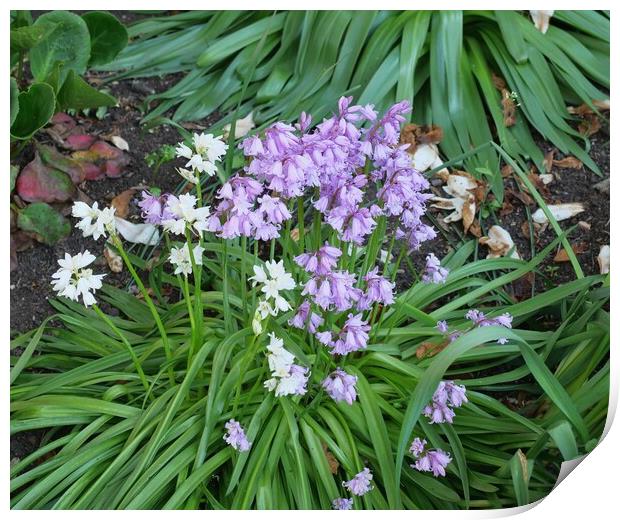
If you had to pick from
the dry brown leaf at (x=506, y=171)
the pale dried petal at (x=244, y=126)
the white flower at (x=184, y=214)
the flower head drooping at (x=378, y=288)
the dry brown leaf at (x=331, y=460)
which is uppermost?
the pale dried petal at (x=244, y=126)

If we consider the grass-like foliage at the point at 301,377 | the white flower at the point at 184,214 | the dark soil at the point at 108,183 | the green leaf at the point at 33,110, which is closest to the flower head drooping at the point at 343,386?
the grass-like foliage at the point at 301,377

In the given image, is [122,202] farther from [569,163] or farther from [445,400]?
[569,163]

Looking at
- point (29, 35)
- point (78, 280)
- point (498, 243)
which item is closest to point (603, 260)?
point (498, 243)

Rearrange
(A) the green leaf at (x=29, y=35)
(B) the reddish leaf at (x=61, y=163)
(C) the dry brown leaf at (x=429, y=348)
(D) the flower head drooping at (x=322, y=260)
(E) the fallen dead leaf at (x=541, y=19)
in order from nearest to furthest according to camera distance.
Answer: (D) the flower head drooping at (x=322, y=260)
(C) the dry brown leaf at (x=429, y=348)
(A) the green leaf at (x=29, y=35)
(B) the reddish leaf at (x=61, y=163)
(E) the fallen dead leaf at (x=541, y=19)

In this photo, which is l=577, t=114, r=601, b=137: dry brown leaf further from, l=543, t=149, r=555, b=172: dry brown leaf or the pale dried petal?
the pale dried petal

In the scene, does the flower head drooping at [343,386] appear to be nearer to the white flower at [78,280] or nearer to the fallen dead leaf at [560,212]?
the white flower at [78,280]

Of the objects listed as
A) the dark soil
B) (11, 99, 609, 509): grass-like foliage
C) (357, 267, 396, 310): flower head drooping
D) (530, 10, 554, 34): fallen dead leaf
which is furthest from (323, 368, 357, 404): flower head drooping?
(530, 10, 554, 34): fallen dead leaf
